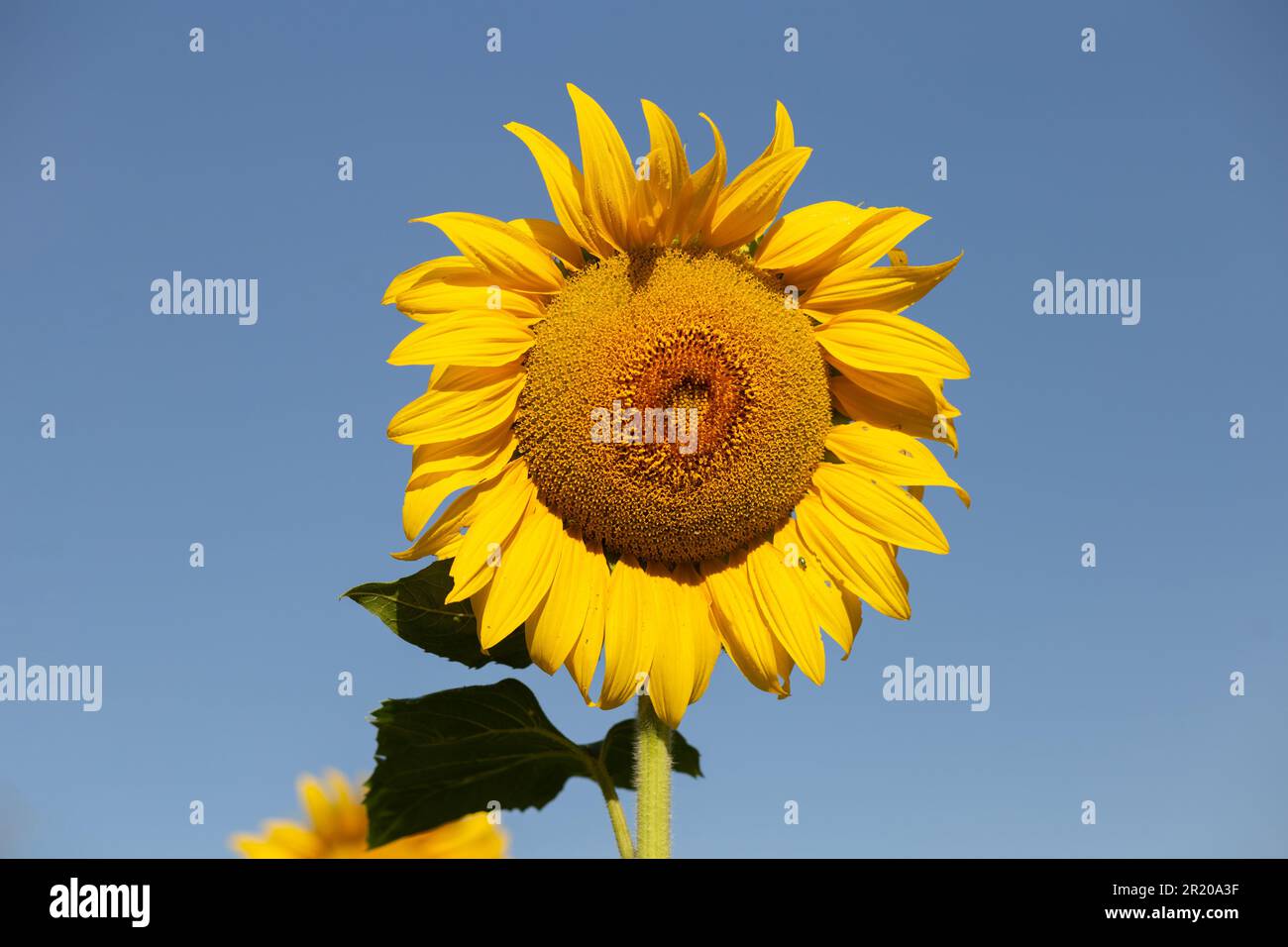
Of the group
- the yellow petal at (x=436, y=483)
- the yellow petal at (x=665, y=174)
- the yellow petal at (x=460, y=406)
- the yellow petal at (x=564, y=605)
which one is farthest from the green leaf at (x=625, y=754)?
the yellow petal at (x=665, y=174)

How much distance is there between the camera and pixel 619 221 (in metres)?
4.35

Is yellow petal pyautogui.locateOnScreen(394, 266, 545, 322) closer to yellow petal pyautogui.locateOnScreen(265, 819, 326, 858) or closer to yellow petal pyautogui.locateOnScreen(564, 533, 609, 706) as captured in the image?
yellow petal pyautogui.locateOnScreen(564, 533, 609, 706)

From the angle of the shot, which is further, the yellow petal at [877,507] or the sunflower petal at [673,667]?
the yellow petal at [877,507]

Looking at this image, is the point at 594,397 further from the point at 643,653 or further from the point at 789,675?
the point at 789,675

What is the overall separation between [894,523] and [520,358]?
160cm

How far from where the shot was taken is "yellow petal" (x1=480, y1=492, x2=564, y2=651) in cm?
430

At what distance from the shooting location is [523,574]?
438 cm

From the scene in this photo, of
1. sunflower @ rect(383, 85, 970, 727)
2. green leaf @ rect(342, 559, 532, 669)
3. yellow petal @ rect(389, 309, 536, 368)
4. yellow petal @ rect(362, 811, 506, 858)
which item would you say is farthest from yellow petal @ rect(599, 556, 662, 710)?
yellow petal @ rect(362, 811, 506, 858)

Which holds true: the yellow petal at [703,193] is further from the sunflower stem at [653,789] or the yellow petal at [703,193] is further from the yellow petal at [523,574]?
the sunflower stem at [653,789]

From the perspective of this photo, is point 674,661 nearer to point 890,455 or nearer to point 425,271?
point 890,455

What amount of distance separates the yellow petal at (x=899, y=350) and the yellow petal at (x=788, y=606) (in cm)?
85

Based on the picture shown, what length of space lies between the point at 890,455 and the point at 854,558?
438mm

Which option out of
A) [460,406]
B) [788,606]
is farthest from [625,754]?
[460,406]

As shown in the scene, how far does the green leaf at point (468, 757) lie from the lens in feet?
15.7
